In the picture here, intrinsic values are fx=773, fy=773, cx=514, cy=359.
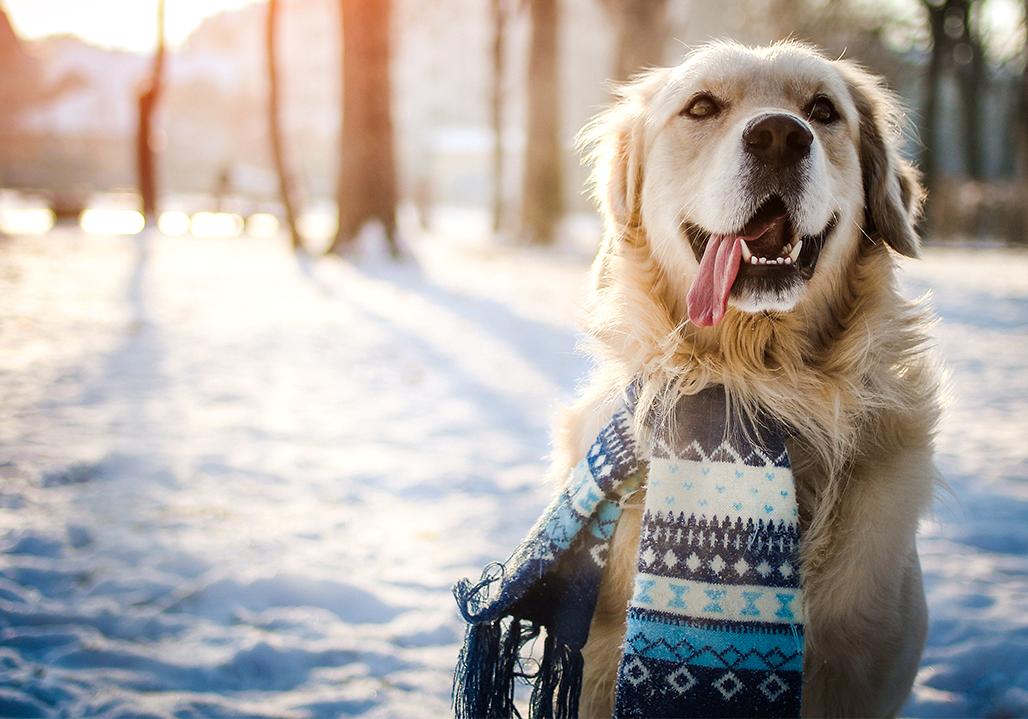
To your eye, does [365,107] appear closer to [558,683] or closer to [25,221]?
[558,683]

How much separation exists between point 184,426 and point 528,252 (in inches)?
466

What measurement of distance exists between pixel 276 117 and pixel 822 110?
1325 cm

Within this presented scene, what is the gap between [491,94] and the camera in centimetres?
2227

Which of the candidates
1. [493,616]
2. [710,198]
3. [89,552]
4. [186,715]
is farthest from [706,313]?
[89,552]

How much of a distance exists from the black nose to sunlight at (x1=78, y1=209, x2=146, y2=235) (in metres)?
18.4

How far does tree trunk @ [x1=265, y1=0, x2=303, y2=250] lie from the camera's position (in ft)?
43.5

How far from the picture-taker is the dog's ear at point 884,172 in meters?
2.38

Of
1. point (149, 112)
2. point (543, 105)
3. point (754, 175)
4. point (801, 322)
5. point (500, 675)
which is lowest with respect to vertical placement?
point (500, 675)

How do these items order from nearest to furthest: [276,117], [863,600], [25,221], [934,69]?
[863,600] → [276,117] → [25,221] → [934,69]

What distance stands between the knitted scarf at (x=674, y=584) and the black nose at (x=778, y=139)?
65 cm

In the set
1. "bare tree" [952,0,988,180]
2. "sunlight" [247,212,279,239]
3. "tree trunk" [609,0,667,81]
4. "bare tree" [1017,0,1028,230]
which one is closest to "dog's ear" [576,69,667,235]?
"tree trunk" [609,0,667,81]

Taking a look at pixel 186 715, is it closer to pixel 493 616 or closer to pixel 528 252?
pixel 493 616

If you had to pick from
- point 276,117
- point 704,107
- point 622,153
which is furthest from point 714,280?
point 276,117

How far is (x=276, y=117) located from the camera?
14.0 meters
